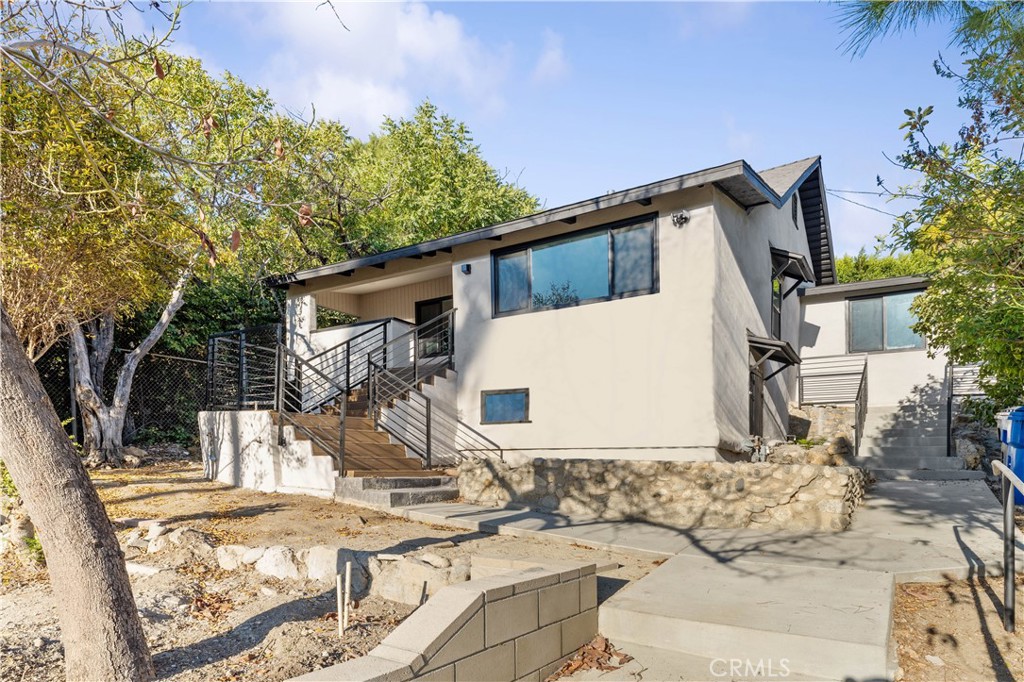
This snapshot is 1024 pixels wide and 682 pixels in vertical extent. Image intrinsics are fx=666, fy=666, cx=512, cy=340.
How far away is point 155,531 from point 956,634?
7321 millimetres

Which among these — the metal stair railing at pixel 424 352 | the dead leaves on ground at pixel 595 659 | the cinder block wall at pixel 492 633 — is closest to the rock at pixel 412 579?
the cinder block wall at pixel 492 633

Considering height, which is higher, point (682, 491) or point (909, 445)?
point (682, 491)

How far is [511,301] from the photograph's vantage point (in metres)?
11.6

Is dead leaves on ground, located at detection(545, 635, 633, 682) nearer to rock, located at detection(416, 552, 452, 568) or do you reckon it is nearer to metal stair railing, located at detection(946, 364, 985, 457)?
rock, located at detection(416, 552, 452, 568)

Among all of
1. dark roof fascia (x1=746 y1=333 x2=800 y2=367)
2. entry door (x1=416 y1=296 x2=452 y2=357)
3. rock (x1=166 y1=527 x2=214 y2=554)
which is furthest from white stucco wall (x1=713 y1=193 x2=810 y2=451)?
rock (x1=166 y1=527 x2=214 y2=554)

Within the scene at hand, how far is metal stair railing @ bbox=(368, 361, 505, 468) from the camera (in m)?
11.4

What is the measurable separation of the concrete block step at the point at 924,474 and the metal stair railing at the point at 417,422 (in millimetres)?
6608

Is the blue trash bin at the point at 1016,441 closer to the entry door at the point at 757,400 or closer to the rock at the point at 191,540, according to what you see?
the entry door at the point at 757,400

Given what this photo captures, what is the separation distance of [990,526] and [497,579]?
229 inches

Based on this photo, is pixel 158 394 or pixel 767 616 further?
pixel 158 394

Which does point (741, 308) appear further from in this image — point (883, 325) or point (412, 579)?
point (412, 579)

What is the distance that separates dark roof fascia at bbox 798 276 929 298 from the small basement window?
903 cm

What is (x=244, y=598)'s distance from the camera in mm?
5566

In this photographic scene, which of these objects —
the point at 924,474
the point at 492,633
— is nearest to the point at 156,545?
the point at 492,633
